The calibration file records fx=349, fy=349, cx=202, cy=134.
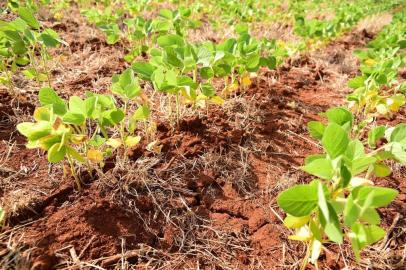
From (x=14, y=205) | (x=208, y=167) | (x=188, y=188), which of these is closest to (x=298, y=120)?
(x=208, y=167)

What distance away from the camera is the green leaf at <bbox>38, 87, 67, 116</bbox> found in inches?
54.7

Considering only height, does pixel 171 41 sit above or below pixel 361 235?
above

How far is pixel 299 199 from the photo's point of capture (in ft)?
3.15

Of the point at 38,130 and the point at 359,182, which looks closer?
the point at 359,182

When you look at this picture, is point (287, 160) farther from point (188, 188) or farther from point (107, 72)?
point (107, 72)

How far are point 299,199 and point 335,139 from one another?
0.66 feet

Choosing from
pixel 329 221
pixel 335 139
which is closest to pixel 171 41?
pixel 335 139

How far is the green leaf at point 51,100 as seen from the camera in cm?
139

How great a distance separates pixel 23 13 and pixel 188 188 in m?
1.30

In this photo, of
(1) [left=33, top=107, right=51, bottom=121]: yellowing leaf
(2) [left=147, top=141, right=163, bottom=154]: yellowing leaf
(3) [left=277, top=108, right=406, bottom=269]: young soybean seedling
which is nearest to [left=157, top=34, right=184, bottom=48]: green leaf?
(2) [left=147, top=141, right=163, bottom=154]: yellowing leaf

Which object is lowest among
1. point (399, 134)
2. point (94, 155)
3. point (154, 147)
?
point (154, 147)

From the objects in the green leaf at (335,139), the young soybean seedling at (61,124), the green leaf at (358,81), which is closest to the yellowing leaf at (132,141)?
the young soybean seedling at (61,124)

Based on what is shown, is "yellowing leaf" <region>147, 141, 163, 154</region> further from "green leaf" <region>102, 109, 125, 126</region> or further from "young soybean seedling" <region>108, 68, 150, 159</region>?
"green leaf" <region>102, 109, 125, 126</region>

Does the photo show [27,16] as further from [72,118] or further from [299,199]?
[299,199]
